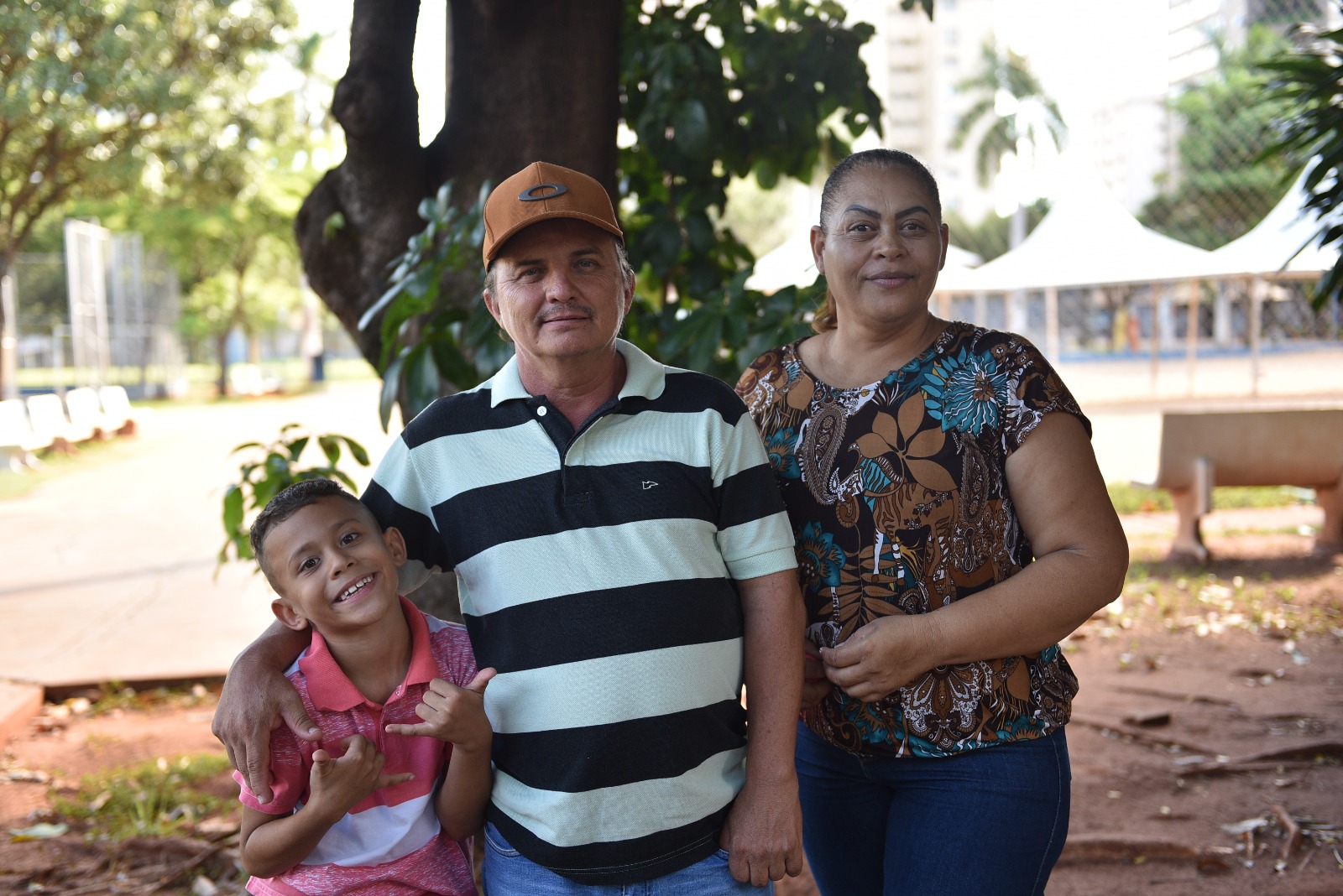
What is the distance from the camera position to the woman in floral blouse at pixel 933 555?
5.55 feet

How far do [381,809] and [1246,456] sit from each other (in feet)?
22.8

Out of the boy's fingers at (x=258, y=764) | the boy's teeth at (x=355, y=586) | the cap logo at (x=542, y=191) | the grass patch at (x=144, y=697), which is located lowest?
the grass patch at (x=144, y=697)

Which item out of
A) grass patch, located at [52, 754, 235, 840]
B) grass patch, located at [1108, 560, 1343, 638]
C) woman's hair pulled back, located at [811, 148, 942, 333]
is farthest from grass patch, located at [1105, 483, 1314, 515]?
woman's hair pulled back, located at [811, 148, 942, 333]

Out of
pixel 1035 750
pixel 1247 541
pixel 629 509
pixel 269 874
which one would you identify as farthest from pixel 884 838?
pixel 1247 541

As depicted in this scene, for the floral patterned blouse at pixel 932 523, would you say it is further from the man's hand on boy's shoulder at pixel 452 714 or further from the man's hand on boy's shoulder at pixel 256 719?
the man's hand on boy's shoulder at pixel 256 719

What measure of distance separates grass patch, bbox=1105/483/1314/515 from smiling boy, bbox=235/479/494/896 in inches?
326

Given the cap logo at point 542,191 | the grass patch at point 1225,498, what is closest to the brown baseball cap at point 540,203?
the cap logo at point 542,191

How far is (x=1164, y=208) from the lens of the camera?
28328mm

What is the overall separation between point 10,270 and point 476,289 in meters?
15.9

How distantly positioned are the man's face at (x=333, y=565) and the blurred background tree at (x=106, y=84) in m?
14.1

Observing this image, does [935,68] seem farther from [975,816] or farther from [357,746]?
[357,746]

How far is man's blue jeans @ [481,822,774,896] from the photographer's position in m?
1.63

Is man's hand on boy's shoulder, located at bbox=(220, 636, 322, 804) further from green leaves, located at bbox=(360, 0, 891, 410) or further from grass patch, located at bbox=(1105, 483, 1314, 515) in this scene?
grass patch, located at bbox=(1105, 483, 1314, 515)

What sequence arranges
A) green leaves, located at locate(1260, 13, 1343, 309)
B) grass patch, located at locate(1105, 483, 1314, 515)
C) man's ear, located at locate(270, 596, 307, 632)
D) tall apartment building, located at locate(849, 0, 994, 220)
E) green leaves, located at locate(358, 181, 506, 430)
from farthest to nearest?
tall apartment building, located at locate(849, 0, 994, 220) < grass patch, located at locate(1105, 483, 1314, 515) < green leaves, located at locate(1260, 13, 1343, 309) < green leaves, located at locate(358, 181, 506, 430) < man's ear, located at locate(270, 596, 307, 632)
